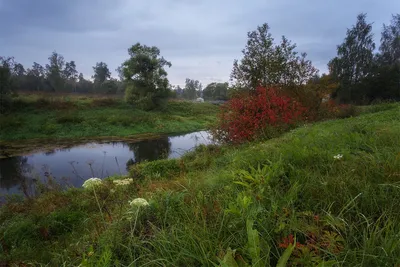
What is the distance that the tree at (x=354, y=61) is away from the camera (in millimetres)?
25688

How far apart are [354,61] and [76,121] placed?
3211cm

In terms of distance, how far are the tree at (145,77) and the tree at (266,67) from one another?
19.7m

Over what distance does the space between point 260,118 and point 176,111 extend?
27475 millimetres

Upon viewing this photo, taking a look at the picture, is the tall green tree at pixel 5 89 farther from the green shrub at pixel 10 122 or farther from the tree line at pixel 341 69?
the tree line at pixel 341 69

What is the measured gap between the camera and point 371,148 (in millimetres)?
3162

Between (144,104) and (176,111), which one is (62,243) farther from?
(176,111)

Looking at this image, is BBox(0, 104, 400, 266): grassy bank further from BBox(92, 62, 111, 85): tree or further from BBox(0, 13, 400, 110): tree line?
BBox(92, 62, 111, 85): tree

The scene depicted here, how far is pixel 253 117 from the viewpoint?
813 centimetres

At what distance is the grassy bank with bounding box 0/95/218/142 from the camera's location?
19.3m

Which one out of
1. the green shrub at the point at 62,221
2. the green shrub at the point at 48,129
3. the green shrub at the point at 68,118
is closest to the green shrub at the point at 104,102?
the green shrub at the point at 68,118

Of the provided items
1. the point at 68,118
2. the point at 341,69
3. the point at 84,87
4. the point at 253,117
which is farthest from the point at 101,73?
the point at 253,117

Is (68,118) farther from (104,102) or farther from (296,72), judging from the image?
(296,72)

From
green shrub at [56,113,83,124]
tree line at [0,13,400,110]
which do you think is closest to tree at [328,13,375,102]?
tree line at [0,13,400,110]

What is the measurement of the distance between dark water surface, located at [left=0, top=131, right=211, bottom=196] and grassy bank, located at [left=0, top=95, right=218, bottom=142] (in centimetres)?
443
